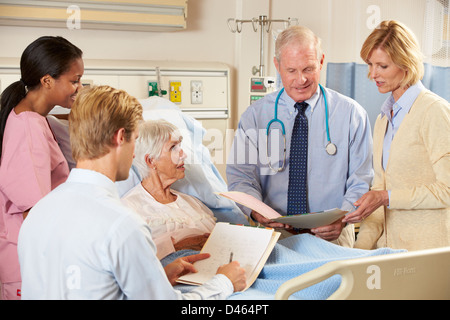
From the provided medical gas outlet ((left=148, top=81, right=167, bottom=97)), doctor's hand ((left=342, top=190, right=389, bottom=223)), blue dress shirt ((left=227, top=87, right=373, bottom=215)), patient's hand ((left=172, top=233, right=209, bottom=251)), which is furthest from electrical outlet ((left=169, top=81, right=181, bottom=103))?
doctor's hand ((left=342, top=190, right=389, bottom=223))

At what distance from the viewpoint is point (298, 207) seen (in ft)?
7.09

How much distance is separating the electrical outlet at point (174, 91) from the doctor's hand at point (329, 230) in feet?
5.52

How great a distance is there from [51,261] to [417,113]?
1439 millimetres

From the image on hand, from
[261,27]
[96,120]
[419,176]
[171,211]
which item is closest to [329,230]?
[419,176]

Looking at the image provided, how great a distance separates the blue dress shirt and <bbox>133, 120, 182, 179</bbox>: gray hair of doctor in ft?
1.06

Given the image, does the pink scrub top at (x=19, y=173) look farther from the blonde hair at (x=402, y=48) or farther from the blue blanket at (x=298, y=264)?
the blonde hair at (x=402, y=48)

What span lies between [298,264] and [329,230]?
0.40 metres

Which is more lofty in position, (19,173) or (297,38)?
(297,38)

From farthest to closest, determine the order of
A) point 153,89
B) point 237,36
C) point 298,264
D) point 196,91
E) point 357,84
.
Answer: point 237,36 < point 357,84 < point 196,91 < point 153,89 < point 298,264

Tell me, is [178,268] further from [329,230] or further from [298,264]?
[329,230]

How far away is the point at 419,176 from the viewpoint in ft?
6.41

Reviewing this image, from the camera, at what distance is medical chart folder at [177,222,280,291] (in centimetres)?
164

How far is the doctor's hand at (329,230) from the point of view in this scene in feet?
6.59
